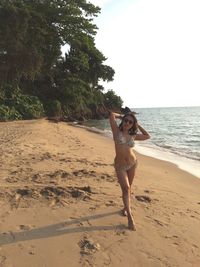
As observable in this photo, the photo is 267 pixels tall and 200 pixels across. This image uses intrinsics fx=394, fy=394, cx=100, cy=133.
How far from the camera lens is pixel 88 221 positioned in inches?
218

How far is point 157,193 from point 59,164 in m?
2.96

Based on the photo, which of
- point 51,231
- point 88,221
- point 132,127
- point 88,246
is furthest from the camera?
point 132,127

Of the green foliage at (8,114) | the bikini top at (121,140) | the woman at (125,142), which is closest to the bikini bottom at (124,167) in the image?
the woman at (125,142)

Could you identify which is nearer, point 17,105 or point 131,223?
point 131,223

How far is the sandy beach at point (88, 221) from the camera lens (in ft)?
14.8

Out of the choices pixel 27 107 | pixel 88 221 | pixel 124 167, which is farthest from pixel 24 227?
pixel 27 107

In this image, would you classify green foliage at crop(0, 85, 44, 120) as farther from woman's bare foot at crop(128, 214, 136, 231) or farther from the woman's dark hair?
woman's bare foot at crop(128, 214, 136, 231)

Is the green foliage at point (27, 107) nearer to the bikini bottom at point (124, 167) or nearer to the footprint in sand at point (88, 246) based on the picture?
the bikini bottom at point (124, 167)

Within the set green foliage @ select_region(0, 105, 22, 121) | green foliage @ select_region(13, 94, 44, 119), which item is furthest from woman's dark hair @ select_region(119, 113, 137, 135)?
green foliage @ select_region(13, 94, 44, 119)

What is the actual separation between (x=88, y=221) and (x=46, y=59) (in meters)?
32.7

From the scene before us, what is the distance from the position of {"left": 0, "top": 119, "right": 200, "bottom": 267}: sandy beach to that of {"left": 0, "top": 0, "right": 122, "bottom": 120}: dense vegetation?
20.8 m

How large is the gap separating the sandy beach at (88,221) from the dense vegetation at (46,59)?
20809 mm

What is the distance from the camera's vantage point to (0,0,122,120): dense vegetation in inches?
1175

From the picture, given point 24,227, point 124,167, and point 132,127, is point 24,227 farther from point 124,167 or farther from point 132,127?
point 132,127
